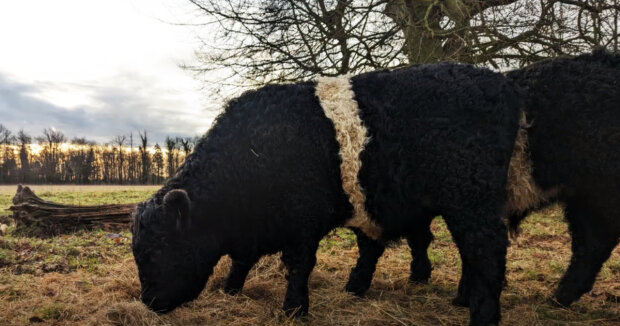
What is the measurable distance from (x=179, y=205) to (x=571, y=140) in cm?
331

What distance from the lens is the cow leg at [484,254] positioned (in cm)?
351

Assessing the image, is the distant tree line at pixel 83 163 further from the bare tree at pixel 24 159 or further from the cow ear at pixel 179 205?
the cow ear at pixel 179 205

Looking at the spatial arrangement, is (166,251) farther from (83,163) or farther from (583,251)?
(83,163)

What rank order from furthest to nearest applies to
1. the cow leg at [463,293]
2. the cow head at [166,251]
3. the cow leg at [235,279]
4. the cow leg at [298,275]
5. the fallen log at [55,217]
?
the fallen log at [55,217]
the cow leg at [235,279]
the cow leg at [463,293]
the cow leg at [298,275]
the cow head at [166,251]

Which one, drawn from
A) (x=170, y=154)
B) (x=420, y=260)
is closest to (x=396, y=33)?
(x=420, y=260)

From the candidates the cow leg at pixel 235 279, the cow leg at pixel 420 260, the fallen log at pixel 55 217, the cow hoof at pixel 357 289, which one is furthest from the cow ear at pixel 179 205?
the fallen log at pixel 55 217

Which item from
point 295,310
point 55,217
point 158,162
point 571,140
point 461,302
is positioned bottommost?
point 461,302

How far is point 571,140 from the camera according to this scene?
357 centimetres

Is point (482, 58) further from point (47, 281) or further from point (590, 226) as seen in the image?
point (47, 281)

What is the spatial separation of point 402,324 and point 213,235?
1.86 meters

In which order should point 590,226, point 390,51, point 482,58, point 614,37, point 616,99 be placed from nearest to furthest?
1. point 616,99
2. point 590,226
3. point 614,37
4. point 482,58
5. point 390,51

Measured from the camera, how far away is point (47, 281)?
5.29 m

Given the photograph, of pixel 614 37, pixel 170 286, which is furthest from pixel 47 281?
pixel 614 37

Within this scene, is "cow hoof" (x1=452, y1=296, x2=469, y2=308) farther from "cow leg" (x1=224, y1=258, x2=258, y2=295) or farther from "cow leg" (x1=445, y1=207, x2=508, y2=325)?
"cow leg" (x1=224, y1=258, x2=258, y2=295)
